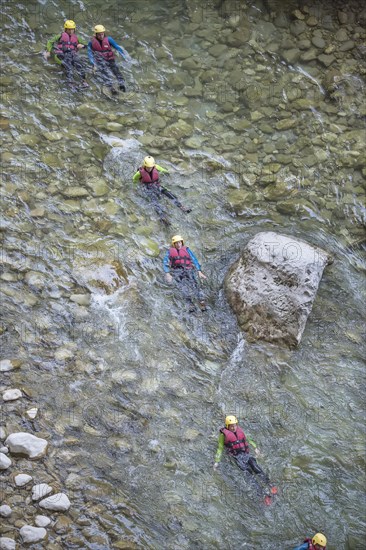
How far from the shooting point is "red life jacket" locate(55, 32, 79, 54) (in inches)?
508

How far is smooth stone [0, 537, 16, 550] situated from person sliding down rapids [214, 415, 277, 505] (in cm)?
309

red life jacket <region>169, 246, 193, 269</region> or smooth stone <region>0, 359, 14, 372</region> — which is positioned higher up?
red life jacket <region>169, 246, 193, 269</region>

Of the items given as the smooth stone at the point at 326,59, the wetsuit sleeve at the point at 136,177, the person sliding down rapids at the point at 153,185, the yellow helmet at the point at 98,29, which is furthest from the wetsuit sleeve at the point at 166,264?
the smooth stone at the point at 326,59

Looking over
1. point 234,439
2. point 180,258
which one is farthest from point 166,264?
point 234,439

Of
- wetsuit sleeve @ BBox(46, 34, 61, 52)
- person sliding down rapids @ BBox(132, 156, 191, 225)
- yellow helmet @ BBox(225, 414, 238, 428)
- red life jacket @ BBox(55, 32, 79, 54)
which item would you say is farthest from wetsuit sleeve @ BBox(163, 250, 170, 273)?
wetsuit sleeve @ BBox(46, 34, 61, 52)

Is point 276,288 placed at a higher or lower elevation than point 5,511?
higher

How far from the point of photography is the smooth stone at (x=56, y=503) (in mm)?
7445

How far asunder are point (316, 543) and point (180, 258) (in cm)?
491

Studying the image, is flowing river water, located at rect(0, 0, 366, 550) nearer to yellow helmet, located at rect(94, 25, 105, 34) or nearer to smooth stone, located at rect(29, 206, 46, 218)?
smooth stone, located at rect(29, 206, 46, 218)

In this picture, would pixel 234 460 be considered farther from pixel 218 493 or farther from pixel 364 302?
pixel 364 302

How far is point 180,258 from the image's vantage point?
35.2ft

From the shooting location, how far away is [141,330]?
33.3ft

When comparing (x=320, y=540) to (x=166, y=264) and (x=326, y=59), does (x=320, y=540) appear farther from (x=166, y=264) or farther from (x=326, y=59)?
(x=326, y=59)

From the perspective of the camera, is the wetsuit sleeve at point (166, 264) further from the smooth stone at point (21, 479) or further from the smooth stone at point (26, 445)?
the smooth stone at point (21, 479)
